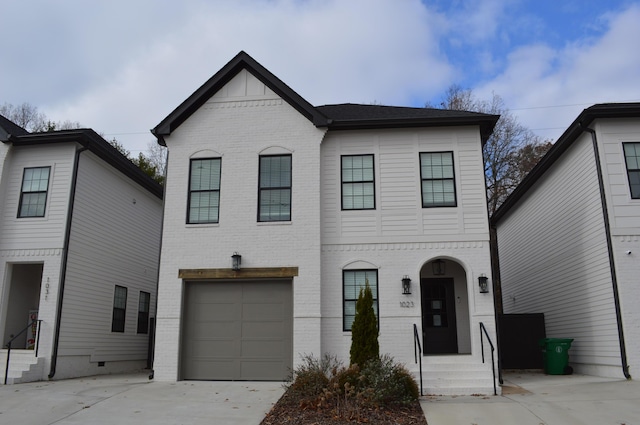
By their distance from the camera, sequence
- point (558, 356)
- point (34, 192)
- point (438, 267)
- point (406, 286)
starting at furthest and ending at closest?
point (34, 192), point (438, 267), point (558, 356), point (406, 286)

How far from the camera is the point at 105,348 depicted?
1581 centimetres

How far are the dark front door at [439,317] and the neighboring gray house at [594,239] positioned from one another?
321 centimetres

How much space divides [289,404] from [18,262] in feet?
28.4

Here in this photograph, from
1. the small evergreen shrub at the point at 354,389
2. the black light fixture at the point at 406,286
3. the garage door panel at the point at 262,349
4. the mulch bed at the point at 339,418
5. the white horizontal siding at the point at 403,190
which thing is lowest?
the mulch bed at the point at 339,418

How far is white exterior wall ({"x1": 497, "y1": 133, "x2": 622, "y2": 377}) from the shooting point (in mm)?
12742

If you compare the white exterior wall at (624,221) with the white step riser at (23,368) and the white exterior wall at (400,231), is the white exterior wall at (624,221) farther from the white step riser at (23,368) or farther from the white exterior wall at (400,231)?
the white step riser at (23,368)

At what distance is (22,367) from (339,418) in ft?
27.7

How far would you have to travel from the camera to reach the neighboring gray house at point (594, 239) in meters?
12.1

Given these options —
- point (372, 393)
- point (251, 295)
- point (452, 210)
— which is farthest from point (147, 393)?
point (452, 210)

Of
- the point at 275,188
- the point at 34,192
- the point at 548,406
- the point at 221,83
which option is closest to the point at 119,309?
the point at 34,192

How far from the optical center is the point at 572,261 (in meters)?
14.6

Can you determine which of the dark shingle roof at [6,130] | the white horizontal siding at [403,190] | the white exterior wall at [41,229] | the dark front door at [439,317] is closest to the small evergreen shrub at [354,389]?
the white horizontal siding at [403,190]

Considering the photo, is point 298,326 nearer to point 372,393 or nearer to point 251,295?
point 251,295

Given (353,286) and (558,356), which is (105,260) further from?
(558,356)
